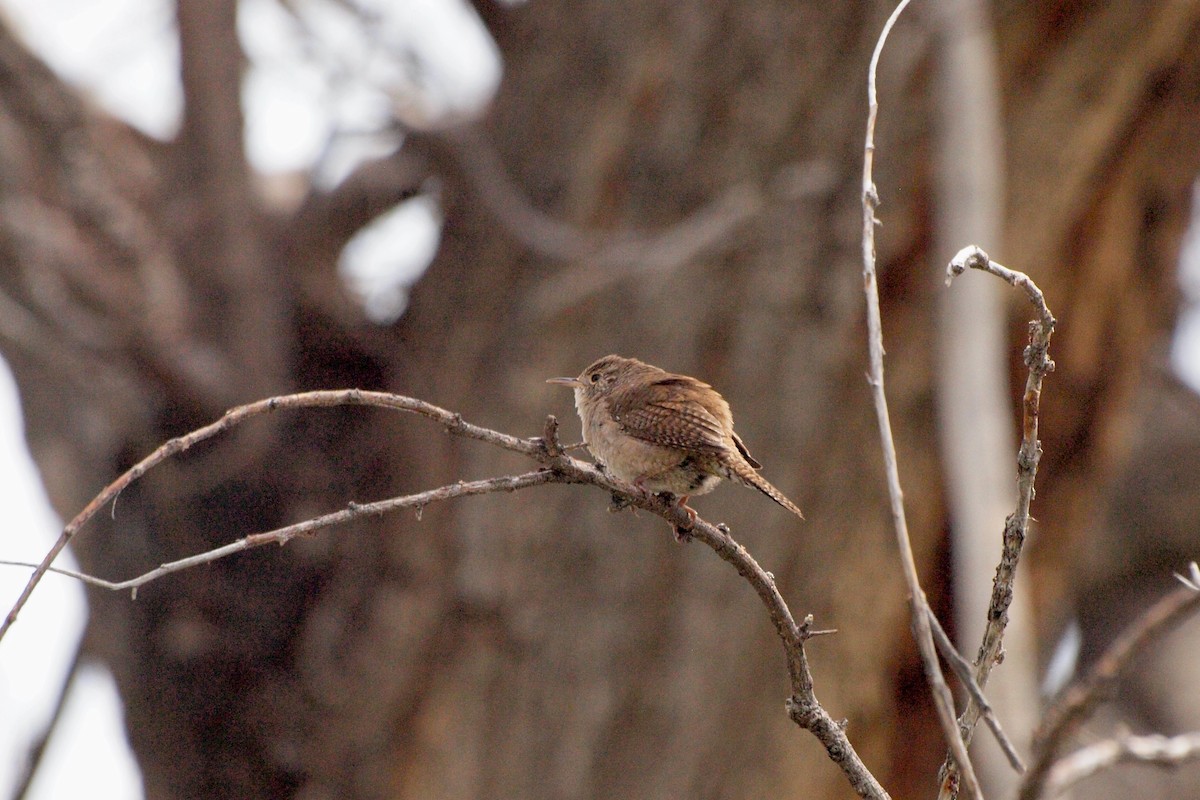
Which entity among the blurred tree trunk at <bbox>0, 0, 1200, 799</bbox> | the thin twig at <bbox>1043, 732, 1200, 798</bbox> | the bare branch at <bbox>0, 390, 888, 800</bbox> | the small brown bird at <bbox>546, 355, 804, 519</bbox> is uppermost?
the blurred tree trunk at <bbox>0, 0, 1200, 799</bbox>

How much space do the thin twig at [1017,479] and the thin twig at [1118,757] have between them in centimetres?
30

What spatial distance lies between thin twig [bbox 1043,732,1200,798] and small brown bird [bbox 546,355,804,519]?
145cm

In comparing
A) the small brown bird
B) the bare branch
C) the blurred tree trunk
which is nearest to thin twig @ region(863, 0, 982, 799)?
the bare branch

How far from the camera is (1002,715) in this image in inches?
89.0

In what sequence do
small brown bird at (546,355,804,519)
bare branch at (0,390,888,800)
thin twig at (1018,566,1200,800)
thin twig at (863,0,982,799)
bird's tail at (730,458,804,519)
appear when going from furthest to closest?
small brown bird at (546,355,804,519) → bird's tail at (730,458,804,519) → bare branch at (0,390,888,800) → thin twig at (863,0,982,799) → thin twig at (1018,566,1200,800)

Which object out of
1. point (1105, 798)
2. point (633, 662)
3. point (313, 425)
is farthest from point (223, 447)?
point (1105, 798)

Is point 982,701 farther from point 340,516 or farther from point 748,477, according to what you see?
point 748,477

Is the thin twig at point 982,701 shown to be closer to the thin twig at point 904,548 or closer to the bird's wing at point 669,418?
the thin twig at point 904,548

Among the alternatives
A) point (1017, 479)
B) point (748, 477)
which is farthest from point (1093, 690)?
point (748, 477)

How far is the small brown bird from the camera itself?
279 centimetres

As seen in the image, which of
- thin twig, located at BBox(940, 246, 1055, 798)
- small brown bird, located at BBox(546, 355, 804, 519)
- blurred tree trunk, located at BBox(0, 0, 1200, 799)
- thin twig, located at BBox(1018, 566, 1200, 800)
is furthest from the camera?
blurred tree trunk, located at BBox(0, 0, 1200, 799)

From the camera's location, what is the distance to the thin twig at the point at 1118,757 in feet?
3.37

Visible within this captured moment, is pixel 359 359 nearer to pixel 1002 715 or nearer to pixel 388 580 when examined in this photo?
pixel 388 580

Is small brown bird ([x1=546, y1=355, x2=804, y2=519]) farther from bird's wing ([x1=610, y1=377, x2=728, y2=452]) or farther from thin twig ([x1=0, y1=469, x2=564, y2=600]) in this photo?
thin twig ([x1=0, y1=469, x2=564, y2=600])
